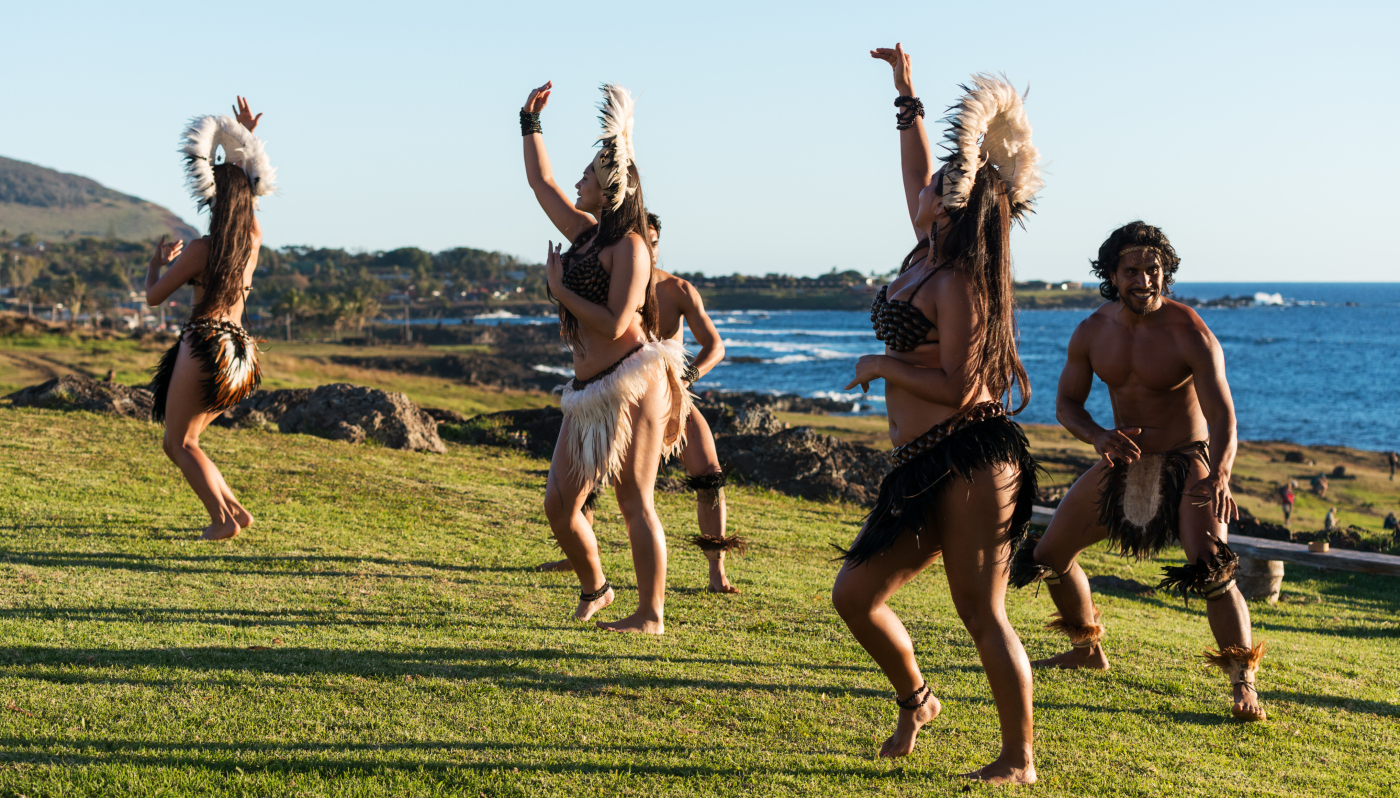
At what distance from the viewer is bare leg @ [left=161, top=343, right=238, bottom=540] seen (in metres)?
6.80

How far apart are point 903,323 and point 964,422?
0.40 metres

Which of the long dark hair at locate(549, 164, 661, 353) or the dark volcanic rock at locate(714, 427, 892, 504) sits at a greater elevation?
the long dark hair at locate(549, 164, 661, 353)

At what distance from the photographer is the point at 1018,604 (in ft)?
23.7

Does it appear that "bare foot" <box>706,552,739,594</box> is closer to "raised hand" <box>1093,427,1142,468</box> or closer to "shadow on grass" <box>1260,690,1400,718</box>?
"raised hand" <box>1093,427,1142,468</box>

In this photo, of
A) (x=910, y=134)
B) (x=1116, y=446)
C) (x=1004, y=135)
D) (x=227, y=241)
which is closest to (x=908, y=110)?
(x=910, y=134)

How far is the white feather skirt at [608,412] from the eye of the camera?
17.1 ft

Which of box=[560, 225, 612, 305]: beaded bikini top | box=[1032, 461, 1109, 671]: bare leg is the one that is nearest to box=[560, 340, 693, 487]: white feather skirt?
box=[560, 225, 612, 305]: beaded bikini top

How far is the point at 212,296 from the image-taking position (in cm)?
684

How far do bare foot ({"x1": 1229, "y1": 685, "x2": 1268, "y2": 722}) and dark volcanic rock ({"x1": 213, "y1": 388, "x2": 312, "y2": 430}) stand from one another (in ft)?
38.1

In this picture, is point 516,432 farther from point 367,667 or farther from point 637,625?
point 367,667

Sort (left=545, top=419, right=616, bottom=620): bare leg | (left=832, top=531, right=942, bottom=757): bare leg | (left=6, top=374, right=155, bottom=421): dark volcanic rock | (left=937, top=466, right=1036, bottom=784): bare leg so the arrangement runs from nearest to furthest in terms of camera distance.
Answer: (left=937, top=466, right=1036, bottom=784): bare leg < (left=832, top=531, right=942, bottom=757): bare leg < (left=545, top=419, right=616, bottom=620): bare leg < (left=6, top=374, right=155, bottom=421): dark volcanic rock

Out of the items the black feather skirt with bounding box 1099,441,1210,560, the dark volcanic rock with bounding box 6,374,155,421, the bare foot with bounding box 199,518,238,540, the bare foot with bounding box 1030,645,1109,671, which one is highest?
the black feather skirt with bounding box 1099,441,1210,560

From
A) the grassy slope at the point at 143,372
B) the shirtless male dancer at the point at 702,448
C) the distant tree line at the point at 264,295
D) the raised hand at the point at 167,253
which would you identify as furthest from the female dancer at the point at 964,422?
the distant tree line at the point at 264,295

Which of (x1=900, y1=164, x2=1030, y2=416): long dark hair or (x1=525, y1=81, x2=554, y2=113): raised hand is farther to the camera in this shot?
(x1=525, y1=81, x2=554, y2=113): raised hand
